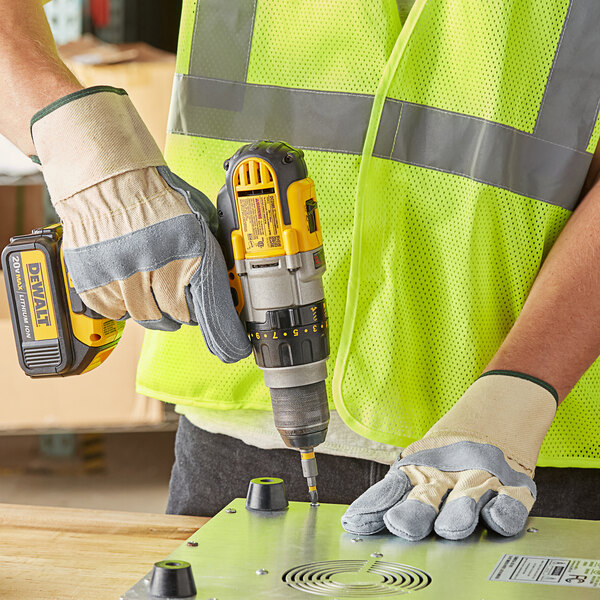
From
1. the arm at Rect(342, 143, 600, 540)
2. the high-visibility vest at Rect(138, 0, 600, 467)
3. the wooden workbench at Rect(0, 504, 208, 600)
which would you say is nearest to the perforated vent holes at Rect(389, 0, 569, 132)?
the high-visibility vest at Rect(138, 0, 600, 467)

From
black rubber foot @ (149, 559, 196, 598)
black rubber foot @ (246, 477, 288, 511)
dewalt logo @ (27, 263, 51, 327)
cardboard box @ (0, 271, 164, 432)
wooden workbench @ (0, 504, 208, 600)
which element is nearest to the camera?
black rubber foot @ (149, 559, 196, 598)

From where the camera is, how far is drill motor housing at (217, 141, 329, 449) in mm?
886

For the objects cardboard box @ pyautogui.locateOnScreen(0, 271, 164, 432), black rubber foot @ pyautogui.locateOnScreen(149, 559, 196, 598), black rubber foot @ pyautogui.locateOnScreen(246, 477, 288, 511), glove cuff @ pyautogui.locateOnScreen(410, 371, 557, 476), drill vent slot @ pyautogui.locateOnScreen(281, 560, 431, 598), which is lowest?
cardboard box @ pyautogui.locateOnScreen(0, 271, 164, 432)

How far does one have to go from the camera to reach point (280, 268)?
893 mm

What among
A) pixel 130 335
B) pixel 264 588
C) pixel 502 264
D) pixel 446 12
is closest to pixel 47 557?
pixel 264 588

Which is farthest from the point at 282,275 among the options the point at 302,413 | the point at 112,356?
the point at 112,356

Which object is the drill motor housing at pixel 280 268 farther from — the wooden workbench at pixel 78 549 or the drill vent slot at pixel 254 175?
the wooden workbench at pixel 78 549

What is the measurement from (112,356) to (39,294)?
2151 millimetres

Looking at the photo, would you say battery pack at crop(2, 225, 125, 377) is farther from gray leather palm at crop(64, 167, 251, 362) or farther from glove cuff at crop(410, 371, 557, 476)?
glove cuff at crop(410, 371, 557, 476)

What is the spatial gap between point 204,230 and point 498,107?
15.7 inches

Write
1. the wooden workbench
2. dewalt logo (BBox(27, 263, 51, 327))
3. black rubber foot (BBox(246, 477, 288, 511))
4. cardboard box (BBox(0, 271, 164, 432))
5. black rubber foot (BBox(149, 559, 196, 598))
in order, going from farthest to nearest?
cardboard box (BBox(0, 271, 164, 432))
dewalt logo (BBox(27, 263, 51, 327))
black rubber foot (BBox(246, 477, 288, 511))
the wooden workbench
black rubber foot (BBox(149, 559, 196, 598))

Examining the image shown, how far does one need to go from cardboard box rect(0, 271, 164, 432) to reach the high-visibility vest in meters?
2.14

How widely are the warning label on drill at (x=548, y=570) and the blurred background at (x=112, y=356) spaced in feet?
8.08

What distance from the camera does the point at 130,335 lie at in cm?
313
